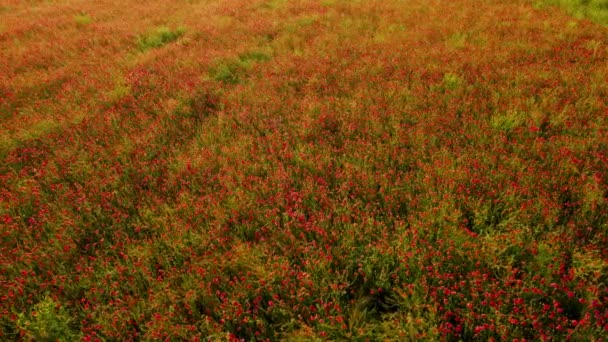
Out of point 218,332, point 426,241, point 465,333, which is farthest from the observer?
point 426,241

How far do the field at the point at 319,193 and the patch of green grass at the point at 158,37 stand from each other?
6.76ft

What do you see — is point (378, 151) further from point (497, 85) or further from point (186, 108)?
point (186, 108)

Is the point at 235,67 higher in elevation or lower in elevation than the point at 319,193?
higher

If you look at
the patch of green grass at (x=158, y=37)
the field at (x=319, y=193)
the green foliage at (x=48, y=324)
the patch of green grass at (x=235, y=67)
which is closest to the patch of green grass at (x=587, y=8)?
the field at (x=319, y=193)

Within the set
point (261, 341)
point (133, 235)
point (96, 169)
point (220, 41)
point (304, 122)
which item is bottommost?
point (261, 341)

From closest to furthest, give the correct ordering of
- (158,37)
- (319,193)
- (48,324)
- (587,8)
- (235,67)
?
1. (48,324)
2. (319,193)
3. (235,67)
4. (587,8)
5. (158,37)

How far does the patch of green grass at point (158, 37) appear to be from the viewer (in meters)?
9.89

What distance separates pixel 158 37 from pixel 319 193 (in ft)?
28.3

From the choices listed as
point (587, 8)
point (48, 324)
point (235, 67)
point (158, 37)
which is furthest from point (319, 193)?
point (587, 8)

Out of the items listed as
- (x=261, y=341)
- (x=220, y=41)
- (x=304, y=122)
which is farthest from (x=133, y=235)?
(x=220, y=41)

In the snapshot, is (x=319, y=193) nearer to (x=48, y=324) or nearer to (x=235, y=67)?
(x=48, y=324)

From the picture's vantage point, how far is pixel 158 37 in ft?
33.3

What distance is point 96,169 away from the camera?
516 centimetres

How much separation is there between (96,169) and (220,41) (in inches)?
228
